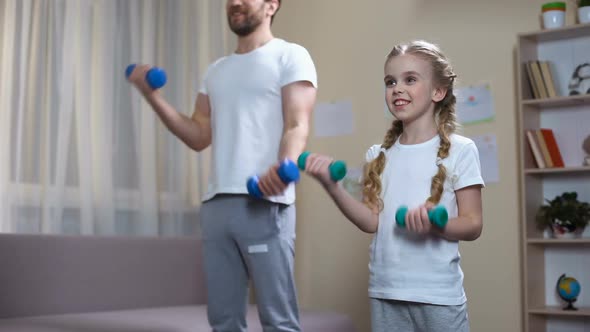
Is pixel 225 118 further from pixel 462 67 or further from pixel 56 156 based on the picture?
pixel 462 67

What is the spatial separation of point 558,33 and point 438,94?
1.72 m

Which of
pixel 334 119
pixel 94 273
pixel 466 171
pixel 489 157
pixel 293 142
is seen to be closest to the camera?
pixel 466 171

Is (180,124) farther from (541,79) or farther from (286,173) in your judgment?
(541,79)

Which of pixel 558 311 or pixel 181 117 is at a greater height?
pixel 181 117

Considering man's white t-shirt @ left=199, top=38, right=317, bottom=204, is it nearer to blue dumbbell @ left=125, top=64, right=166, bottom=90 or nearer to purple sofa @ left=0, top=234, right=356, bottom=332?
blue dumbbell @ left=125, top=64, right=166, bottom=90

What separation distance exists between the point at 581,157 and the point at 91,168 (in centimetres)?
217

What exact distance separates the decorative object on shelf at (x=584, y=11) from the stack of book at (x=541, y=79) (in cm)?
24

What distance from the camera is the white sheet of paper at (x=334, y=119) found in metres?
4.02

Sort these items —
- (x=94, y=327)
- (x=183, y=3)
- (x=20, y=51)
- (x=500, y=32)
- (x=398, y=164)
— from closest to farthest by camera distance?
1. (x=398, y=164)
2. (x=94, y=327)
3. (x=20, y=51)
4. (x=500, y=32)
5. (x=183, y=3)

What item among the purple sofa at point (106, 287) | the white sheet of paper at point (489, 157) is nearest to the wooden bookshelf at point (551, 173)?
the white sheet of paper at point (489, 157)

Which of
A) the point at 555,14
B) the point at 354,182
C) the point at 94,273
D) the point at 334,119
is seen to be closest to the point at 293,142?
the point at 94,273

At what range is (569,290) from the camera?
3.17 metres

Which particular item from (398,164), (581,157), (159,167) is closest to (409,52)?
(398,164)

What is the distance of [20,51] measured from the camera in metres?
2.97
